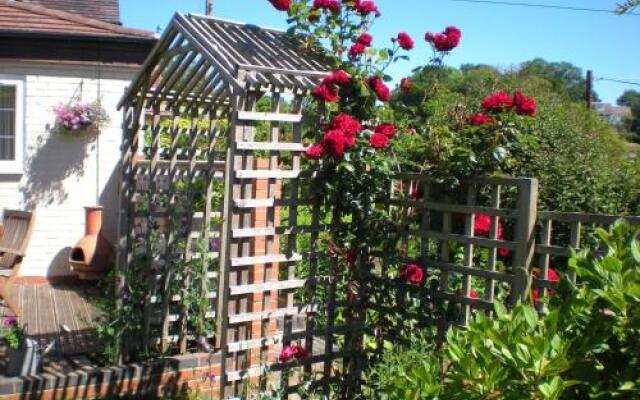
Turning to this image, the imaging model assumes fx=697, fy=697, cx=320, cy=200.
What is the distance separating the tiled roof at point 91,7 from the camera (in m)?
11.0

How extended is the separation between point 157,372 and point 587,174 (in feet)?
15.1

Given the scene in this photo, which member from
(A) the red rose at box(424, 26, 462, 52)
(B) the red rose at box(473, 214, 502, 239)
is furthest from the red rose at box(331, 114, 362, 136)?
(B) the red rose at box(473, 214, 502, 239)

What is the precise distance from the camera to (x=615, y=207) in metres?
7.05

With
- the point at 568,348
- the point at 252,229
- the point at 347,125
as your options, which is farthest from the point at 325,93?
the point at 568,348

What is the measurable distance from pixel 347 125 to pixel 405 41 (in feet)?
2.48

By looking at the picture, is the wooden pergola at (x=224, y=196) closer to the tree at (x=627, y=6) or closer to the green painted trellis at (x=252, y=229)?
the green painted trellis at (x=252, y=229)

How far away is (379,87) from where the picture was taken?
4309 millimetres

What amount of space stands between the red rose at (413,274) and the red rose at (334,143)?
809 millimetres

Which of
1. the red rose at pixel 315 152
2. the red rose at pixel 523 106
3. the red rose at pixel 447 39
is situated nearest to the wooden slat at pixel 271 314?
the red rose at pixel 315 152

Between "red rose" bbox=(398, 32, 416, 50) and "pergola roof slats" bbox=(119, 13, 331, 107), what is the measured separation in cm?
50

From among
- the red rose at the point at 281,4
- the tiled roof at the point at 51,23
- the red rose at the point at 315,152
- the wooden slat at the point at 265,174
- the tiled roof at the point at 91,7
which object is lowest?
the wooden slat at the point at 265,174

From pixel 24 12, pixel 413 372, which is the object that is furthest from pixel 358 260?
pixel 24 12

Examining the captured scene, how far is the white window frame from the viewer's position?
8047 mm

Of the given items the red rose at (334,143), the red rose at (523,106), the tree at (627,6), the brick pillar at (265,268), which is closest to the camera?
the tree at (627,6)
